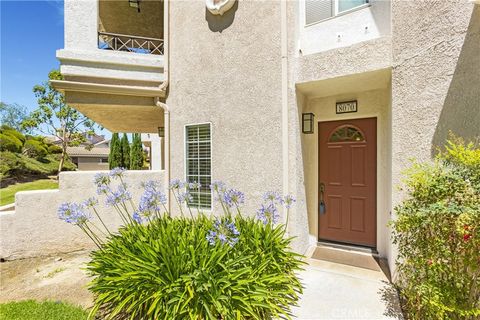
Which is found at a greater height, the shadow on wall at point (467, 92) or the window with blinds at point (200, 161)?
the shadow on wall at point (467, 92)

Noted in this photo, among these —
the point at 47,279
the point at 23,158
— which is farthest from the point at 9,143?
the point at 47,279

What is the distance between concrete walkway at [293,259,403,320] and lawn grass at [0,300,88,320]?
3747 mm

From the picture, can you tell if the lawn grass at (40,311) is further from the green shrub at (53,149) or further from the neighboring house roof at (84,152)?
the neighboring house roof at (84,152)

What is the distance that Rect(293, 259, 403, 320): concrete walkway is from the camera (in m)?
3.84

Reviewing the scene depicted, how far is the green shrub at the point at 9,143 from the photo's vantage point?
20.9 metres

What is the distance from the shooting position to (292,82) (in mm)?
5605

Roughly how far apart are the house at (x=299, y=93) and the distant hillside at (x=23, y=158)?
20.8 metres

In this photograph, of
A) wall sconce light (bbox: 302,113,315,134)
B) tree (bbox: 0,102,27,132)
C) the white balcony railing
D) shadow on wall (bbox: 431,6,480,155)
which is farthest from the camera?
tree (bbox: 0,102,27,132)

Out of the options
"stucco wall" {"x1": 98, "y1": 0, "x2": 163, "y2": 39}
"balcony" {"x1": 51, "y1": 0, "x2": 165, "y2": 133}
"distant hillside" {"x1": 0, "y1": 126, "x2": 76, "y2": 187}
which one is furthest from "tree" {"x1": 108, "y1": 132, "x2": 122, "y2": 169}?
"balcony" {"x1": 51, "y1": 0, "x2": 165, "y2": 133}

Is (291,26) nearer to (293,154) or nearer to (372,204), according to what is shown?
(293,154)

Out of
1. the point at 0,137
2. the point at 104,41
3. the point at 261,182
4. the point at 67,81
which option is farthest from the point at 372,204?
the point at 0,137

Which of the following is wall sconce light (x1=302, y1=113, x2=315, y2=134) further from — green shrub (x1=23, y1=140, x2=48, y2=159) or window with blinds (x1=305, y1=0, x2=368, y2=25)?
green shrub (x1=23, y1=140, x2=48, y2=159)

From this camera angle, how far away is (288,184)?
5539 millimetres

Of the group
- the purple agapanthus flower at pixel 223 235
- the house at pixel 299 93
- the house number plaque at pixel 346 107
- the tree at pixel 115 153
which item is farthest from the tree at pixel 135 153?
the purple agapanthus flower at pixel 223 235
